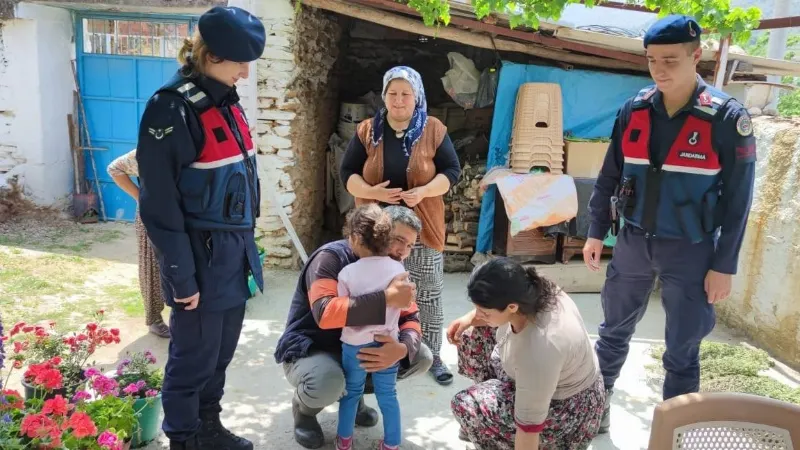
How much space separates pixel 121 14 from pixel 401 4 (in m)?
3.29

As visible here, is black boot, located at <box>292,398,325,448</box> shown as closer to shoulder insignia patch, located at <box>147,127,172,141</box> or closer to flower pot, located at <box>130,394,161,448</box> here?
flower pot, located at <box>130,394,161,448</box>

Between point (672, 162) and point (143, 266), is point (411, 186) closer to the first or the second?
point (672, 162)

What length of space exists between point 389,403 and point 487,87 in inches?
164

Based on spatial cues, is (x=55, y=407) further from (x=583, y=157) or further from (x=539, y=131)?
(x=583, y=157)

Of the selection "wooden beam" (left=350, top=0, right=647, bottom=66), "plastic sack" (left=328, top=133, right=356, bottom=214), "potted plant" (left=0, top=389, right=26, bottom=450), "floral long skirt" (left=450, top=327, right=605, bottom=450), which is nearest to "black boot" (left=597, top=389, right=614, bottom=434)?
"floral long skirt" (left=450, top=327, right=605, bottom=450)

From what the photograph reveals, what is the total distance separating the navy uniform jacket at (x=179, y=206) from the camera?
217 centimetres

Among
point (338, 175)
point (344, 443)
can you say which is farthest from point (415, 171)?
point (338, 175)

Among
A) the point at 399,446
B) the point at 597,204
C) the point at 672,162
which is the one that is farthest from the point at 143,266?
the point at 672,162

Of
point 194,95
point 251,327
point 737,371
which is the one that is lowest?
point 251,327

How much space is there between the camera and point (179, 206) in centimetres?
224

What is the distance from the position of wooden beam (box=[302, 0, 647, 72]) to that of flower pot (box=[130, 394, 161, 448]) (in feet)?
12.1

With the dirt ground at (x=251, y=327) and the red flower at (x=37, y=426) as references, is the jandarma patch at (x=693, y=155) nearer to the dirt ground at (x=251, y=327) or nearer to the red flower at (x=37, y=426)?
the dirt ground at (x=251, y=327)

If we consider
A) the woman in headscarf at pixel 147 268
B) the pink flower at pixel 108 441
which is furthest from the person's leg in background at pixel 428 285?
the pink flower at pixel 108 441

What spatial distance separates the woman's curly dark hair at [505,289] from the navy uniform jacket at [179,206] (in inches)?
36.4
